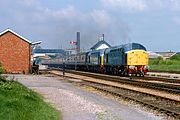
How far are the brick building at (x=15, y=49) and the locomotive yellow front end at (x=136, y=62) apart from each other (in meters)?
13.7

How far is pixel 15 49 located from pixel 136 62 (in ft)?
52.2

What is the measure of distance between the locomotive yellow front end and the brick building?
13698 millimetres

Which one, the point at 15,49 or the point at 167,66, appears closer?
the point at 15,49

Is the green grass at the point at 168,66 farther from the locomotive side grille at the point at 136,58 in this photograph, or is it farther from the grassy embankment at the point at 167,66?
the locomotive side grille at the point at 136,58

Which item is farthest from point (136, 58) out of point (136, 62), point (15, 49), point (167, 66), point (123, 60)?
point (167, 66)

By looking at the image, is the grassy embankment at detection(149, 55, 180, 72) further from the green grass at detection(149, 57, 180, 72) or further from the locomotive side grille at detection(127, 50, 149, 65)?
the locomotive side grille at detection(127, 50, 149, 65)

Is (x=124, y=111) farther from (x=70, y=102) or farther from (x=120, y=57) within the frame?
(x=120, y=57)

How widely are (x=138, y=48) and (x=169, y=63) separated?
3933cm

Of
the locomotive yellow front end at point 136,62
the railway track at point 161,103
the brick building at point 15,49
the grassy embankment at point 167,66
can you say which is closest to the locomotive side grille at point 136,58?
the locomotive yellow front end at point 136,62

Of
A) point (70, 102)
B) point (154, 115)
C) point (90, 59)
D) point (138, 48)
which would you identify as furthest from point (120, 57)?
point (154, 115)

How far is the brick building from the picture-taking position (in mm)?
50062

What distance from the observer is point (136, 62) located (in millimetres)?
41625

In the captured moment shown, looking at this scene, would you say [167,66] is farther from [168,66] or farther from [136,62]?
[136,62]

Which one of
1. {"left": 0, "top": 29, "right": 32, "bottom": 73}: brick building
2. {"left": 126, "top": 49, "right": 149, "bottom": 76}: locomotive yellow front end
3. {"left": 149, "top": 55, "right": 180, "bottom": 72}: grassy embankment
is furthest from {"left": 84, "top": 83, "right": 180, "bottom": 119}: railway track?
{"left": 149, "top": 55, "right": 180, "bottom": 72}: grassy embankment
